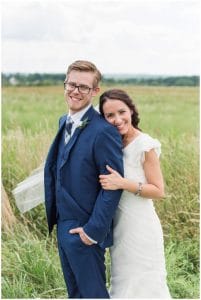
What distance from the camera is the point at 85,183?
2.88m

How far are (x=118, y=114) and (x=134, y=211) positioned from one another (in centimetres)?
50

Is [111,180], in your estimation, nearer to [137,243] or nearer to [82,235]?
[82,235]

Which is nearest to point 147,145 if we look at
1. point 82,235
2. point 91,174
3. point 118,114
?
point 118,114

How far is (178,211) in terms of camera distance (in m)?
4.71

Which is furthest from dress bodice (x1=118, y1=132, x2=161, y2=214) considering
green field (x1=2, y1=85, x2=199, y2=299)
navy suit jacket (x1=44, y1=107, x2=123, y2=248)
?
green field (x1=2, y1=85, x2=199, y2=299)

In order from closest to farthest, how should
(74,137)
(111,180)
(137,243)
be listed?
1. (111,180)
2. (74,137)
3. (137,243)

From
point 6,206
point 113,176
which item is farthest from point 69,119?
point 6,206

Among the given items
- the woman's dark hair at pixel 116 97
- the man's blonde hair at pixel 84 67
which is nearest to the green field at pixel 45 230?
the woman's dark hair at pixel 116 97

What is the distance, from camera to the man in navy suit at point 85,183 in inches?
112

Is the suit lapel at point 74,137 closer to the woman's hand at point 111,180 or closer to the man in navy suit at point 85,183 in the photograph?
the man in navy suit at point 85,183

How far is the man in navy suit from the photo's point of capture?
2834 mm

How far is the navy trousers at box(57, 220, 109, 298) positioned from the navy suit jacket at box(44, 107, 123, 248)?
5 cm

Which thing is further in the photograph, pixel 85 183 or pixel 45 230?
pixel 45 230

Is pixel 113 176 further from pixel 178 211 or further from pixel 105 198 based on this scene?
pixel 178 211
